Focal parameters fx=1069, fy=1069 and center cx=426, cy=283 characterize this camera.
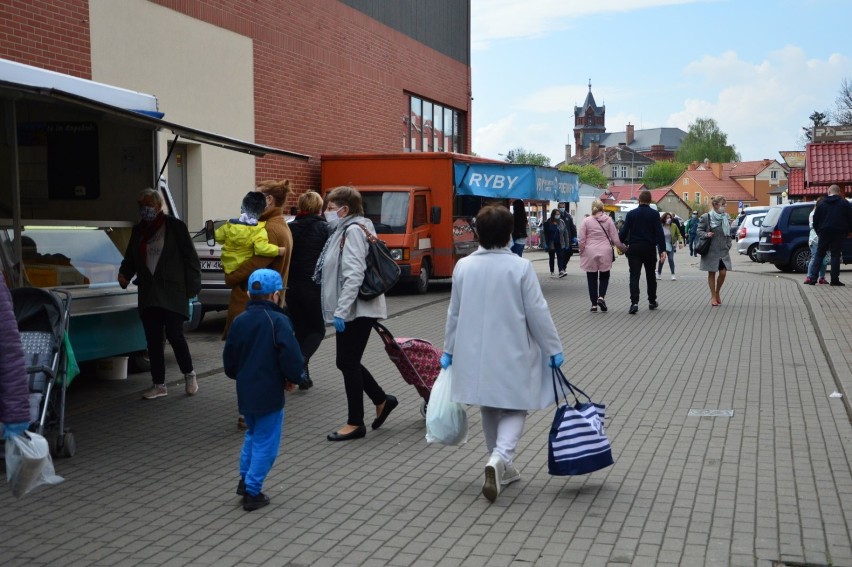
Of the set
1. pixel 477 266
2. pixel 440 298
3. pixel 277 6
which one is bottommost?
pixel 440 298

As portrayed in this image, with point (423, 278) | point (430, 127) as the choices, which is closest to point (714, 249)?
point (423, 278)

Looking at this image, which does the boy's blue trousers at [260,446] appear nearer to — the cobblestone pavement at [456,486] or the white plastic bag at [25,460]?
the cobblestone pavement at [456,486]

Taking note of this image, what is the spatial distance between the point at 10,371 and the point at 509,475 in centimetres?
307

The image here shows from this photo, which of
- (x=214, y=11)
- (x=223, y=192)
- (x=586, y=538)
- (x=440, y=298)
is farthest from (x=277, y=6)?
(x=586, y=538)

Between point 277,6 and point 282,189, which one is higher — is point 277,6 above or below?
above

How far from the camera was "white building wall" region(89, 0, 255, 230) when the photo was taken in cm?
1622

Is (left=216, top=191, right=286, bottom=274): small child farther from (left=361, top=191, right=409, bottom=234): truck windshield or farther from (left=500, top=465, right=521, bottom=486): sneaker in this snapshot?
(left=361, top=191, right=409, bottom=234): truck windshield

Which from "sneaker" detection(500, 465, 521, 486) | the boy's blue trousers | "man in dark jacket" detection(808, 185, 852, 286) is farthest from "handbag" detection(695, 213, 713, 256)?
the boy's blue trousers

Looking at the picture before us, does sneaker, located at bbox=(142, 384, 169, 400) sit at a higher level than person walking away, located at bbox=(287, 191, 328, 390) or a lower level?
lower

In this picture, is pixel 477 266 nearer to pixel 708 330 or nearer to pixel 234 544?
pixel 234 544

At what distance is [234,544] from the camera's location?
523 cm

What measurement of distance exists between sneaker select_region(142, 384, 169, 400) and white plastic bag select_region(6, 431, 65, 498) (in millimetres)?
4788

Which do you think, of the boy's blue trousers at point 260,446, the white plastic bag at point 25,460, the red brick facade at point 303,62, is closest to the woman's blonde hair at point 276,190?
the boy's blue trousers at point 260,446

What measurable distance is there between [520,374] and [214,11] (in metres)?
14.8
